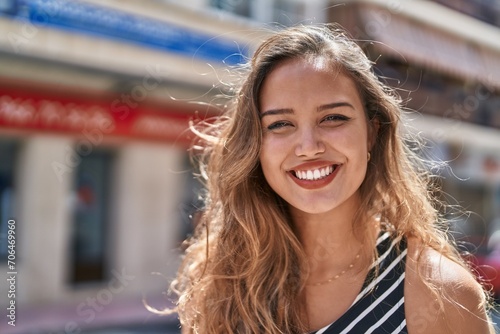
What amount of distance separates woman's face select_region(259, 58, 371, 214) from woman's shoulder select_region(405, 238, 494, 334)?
0.28 m

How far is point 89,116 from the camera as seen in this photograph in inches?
355

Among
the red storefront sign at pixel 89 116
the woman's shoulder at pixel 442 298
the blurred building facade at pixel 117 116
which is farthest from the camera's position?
the red storefront sign at pixel 89 116

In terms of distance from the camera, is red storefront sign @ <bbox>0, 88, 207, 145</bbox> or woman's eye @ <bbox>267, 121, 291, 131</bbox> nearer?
woman's eye @ <bbox>267, 121, 291, 131</bbox>

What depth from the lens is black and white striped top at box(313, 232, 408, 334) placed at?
4.89 feet

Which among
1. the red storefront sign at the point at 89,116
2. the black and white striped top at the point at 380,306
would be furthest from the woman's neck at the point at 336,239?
the red storefront sign at the point at 89,116

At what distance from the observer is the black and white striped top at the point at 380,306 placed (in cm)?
149

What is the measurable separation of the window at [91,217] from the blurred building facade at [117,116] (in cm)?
2

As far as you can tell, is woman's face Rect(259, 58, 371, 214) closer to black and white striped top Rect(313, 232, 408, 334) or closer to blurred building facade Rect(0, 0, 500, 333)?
black and white striped top Rect(313, 232, 408, 334)

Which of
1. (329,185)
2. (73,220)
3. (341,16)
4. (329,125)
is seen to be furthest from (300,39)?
(73,220)

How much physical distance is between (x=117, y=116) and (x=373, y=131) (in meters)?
8.38

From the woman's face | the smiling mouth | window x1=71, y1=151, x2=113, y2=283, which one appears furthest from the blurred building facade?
the smiling mouth

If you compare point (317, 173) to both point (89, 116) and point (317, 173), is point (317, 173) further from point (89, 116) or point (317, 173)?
point (89, 116)

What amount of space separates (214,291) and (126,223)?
9.04 meters

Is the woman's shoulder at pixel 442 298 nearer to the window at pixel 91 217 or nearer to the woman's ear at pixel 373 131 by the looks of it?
the woman's ear at pixel 373 131
